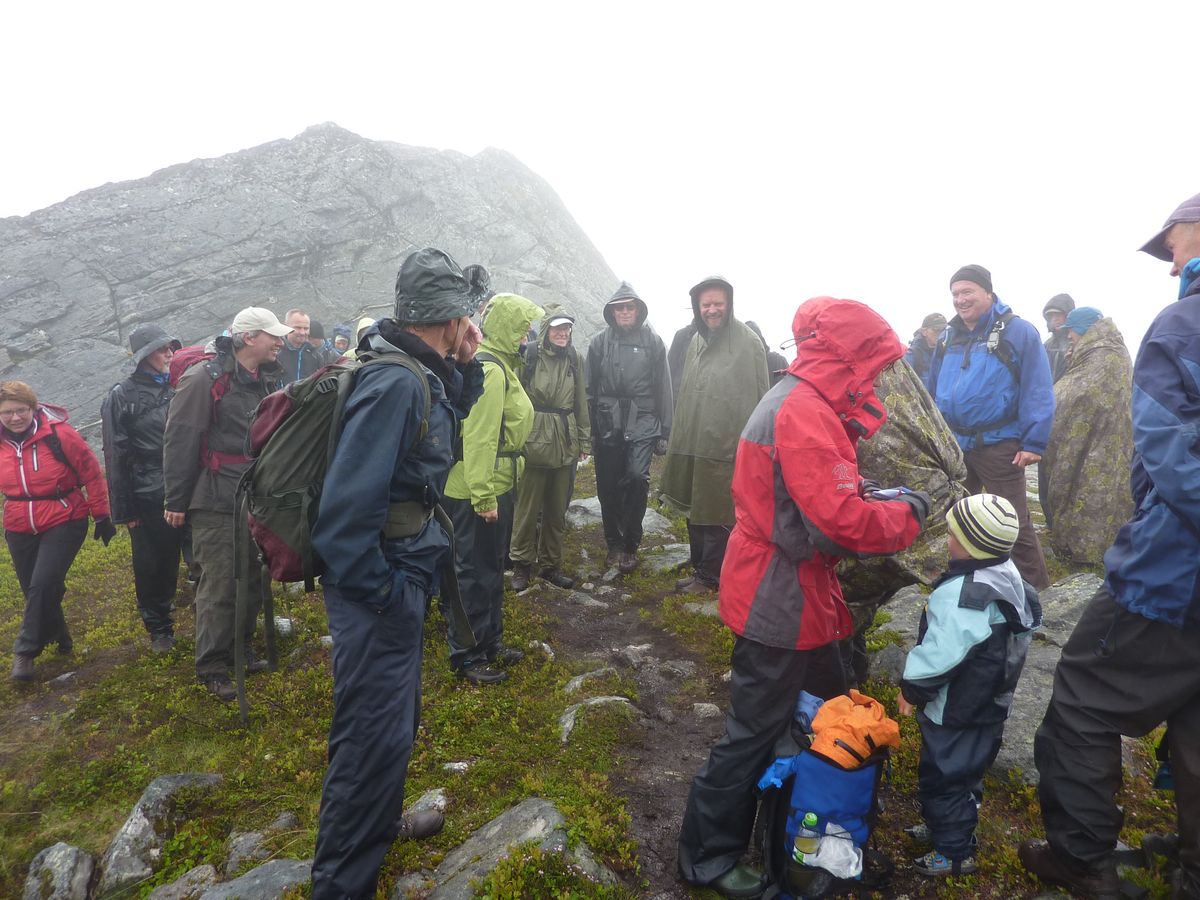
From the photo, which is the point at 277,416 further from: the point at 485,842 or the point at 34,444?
the point at 34,444

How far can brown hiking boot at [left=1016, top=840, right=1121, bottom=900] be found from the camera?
322 centimetres

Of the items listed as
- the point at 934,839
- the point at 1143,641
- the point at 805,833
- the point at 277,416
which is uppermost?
the point at 277,416

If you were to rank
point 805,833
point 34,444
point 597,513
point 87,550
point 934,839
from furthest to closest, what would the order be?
point 597,513, point 87,550, point 34,444, point 934,839, point 805,833

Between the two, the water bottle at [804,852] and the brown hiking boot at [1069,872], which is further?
the water bottle at [804,852]

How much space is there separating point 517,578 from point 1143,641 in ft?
22.7

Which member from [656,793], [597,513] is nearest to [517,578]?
[597,513]

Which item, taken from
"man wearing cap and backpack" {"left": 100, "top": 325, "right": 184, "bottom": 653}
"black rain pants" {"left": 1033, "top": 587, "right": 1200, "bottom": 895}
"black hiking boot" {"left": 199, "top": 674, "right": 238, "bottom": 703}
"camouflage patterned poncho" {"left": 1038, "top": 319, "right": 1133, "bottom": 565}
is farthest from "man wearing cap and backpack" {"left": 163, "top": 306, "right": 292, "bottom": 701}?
"camouflage patterned poncho" {"left": 1038, "top": 319, "right": 1133, "bottom": 565}

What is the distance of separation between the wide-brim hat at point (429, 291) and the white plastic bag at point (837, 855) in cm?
353

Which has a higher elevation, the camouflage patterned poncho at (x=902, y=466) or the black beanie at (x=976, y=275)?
the black beanie at (x=976, y=275)

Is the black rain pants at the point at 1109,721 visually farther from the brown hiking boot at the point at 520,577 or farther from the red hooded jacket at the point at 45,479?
the red hooded jacket at the point at 45,479

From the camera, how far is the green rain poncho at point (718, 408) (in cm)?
810

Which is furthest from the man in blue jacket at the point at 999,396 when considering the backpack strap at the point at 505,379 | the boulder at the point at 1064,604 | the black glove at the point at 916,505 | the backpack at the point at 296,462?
the backpack at the point at 296,462

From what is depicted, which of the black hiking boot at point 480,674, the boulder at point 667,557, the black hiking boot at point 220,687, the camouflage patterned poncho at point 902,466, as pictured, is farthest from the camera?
the boulder at point 667,557

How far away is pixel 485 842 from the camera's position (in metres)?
3.91
